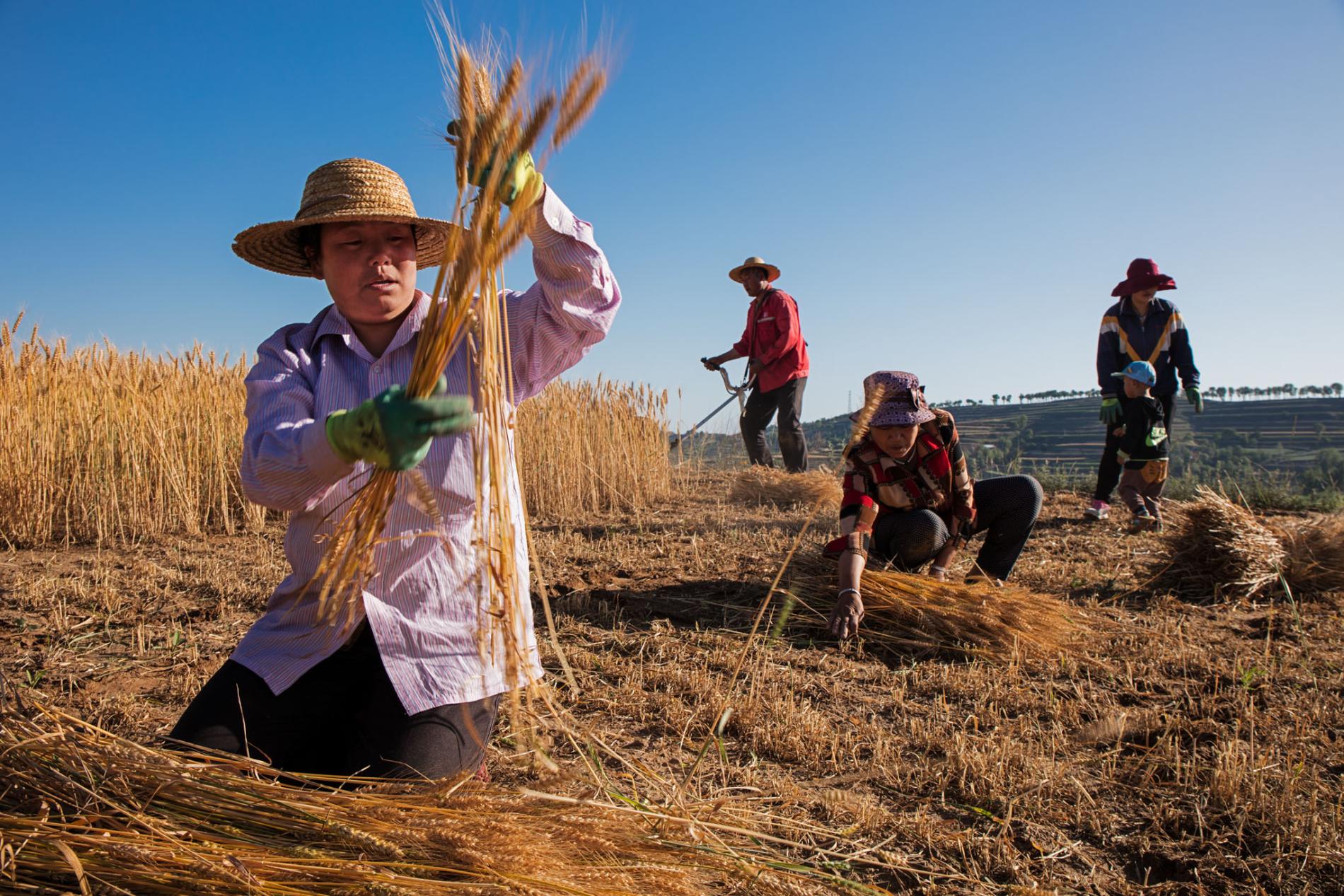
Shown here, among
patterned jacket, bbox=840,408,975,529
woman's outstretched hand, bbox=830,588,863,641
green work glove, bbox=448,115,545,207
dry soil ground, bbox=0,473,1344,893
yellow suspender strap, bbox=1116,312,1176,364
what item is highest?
yellow suspender strap, bbox=1116,312,1176,364

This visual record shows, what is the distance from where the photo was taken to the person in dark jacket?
558 centimetres

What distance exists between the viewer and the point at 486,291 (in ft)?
4.27

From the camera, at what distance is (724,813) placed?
1592mm

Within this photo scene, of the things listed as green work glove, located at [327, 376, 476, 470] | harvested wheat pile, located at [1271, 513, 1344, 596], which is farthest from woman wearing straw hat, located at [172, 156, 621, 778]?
harvested wheat pile, located at [1271, 513, 1344, 596]

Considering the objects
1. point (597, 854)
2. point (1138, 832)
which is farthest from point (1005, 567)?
point (597, 854)

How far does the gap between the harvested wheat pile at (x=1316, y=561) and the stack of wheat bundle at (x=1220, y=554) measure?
0.21ft

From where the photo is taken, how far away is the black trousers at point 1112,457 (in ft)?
18.6

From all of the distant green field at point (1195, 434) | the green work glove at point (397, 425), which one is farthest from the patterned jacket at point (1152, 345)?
the distant green field at point (1195, 434)

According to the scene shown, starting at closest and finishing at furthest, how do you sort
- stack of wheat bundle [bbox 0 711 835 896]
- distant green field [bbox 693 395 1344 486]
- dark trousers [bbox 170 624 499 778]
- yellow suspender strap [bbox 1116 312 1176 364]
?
1. stack of wheat bundle [bbox 0 711 835 896]
2. dark trousers [bbox 170 624 499 778]
3. yellow suspender strap [bbox 1116 312 1176 364]
4. distant green field [bbox 693 395 1344 486]

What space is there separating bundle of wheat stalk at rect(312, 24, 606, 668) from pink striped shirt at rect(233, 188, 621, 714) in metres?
0.21

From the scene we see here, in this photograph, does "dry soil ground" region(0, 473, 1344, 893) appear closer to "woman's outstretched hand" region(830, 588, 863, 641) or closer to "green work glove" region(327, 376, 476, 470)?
"woman's outstretched hand" region(830, 588, 863, 641)

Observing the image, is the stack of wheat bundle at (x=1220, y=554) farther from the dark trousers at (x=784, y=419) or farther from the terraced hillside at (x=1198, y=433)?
the terraced hillside at (x=1198, y=433)

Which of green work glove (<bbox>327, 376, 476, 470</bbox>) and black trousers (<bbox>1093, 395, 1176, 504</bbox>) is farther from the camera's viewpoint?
black trousers (<bbox>1093, 395, 1176, 504</bbox>)

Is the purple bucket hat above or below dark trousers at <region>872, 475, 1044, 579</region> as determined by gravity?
above
